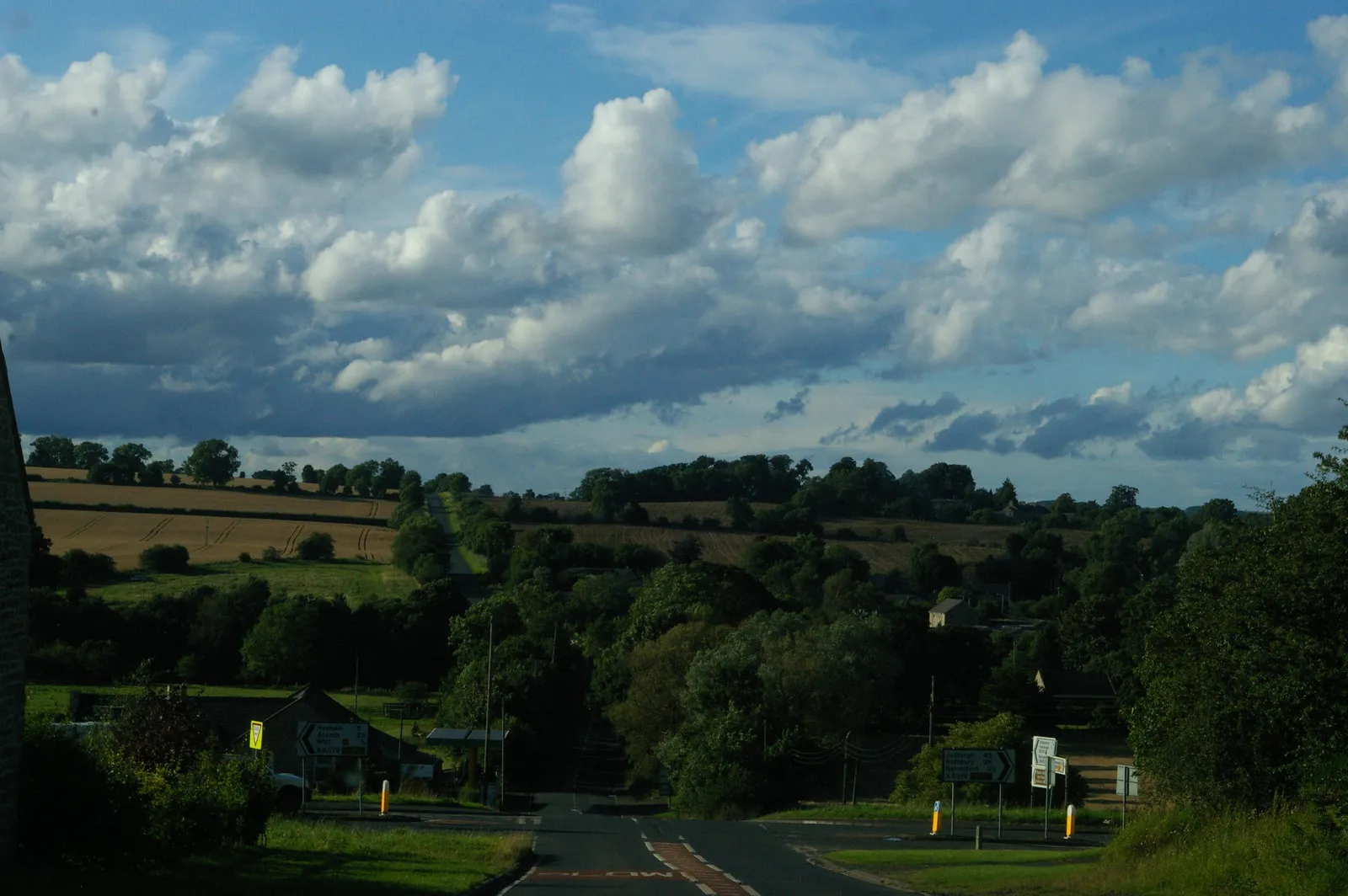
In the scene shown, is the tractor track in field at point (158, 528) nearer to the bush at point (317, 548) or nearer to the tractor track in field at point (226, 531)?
the tractor track in field at point (226, 531)

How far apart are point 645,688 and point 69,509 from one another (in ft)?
151

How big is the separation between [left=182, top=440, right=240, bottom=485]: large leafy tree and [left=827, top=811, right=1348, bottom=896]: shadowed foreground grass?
339ft

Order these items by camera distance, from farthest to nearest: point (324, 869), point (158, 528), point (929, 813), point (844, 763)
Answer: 1. point (158, 528)
2. point (844, 763)
3. point (929, 813)
4. point (324, 869)

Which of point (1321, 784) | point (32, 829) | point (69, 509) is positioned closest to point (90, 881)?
point (32, 829)

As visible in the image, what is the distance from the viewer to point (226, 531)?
100750 mm

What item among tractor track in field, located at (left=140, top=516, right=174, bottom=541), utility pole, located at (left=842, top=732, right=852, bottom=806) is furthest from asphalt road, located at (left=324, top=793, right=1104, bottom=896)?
tractor track in field, located at (left=140, top=516, right=174, bottom=541)

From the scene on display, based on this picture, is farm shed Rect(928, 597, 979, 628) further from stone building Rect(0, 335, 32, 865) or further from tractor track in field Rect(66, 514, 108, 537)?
stone building Rect(0, 335, 32, 865)

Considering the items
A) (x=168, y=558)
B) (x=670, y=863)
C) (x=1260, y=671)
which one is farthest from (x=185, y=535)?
(x=1260, y=671)

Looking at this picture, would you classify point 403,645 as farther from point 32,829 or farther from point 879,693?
point 32,829

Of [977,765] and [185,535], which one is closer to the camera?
[977,765]

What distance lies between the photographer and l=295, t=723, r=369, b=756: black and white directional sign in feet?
102

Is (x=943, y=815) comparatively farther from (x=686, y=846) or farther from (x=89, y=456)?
(x=89, y=456)

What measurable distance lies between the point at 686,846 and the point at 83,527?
2826 inches

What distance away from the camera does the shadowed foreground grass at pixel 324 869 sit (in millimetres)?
18766
